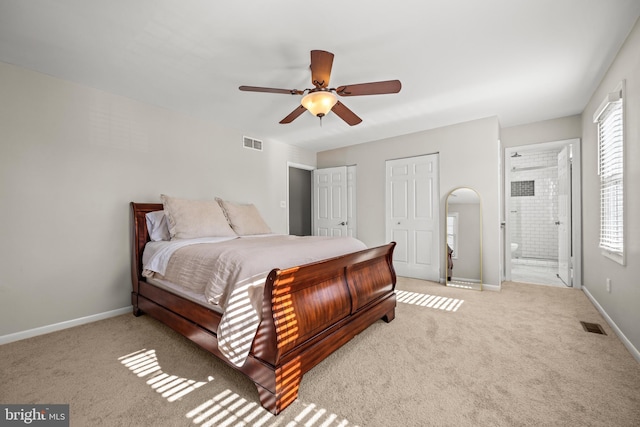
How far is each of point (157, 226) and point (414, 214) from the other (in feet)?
11.9

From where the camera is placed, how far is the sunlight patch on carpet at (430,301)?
10.2 feet

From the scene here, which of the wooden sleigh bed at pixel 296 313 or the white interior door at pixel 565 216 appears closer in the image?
the wooden sleigh bed at pixel 296 313

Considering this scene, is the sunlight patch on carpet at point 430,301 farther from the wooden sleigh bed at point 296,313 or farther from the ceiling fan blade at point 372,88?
the ceiling fan blade at point 372,88

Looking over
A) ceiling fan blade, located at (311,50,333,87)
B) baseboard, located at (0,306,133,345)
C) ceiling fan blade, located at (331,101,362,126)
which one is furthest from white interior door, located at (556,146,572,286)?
baseboard, located at (0,306,133,345)

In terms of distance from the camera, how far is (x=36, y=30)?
1.95m

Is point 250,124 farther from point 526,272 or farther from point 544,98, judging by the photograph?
point 526,272

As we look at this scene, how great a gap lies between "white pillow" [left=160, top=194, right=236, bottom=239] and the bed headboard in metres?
0.27

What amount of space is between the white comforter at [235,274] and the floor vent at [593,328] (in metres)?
2.31

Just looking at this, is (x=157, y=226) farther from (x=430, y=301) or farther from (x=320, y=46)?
(x=430, y=301)

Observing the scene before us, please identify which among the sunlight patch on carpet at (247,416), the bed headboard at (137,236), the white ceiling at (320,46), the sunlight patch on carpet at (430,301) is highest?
the white ceiling at (320,46)

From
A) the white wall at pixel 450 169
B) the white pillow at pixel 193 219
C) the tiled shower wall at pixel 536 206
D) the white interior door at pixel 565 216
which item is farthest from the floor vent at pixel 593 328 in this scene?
the tiled shower wall at pixel 536 206

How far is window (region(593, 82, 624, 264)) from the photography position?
2246mm

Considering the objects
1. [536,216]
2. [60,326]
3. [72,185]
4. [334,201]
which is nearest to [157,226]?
[72,185]

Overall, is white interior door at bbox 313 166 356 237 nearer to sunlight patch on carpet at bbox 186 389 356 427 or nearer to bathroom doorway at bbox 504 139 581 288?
bathroom doorway at bbox 504 139 581 288
